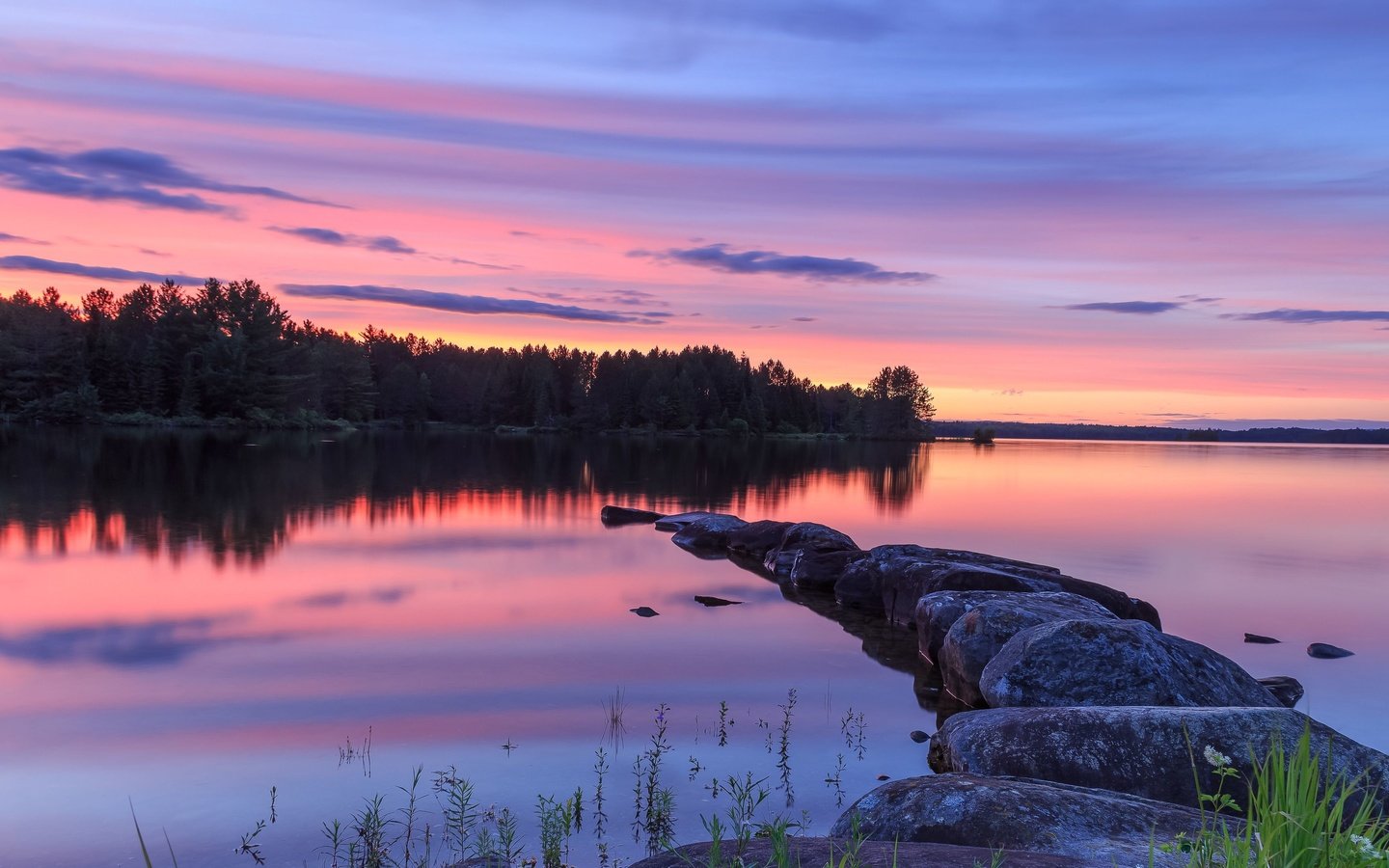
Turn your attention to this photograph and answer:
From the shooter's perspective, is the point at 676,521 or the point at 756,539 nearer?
the point at 756,539

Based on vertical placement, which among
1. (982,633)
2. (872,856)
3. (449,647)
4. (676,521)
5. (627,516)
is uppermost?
(872,856)

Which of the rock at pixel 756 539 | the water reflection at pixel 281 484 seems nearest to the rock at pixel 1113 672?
the rock at pixel 756 539

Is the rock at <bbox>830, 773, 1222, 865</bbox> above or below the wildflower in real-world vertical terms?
below

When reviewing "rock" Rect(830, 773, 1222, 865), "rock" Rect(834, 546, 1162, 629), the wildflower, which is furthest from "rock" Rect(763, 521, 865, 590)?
the wildflower

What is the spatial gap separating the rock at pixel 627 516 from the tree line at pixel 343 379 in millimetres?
79723

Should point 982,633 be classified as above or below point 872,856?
below

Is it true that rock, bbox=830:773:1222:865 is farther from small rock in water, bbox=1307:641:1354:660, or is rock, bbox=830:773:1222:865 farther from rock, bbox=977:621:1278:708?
small rock in water, bbox=1307:641:1354:660

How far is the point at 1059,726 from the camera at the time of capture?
26.9ft

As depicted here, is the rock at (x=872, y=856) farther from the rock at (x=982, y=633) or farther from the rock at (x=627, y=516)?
the rock at (x=627, y=516)

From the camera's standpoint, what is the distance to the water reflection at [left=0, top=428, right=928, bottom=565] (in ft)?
85.2

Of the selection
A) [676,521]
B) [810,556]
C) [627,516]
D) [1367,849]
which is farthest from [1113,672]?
[627,516]

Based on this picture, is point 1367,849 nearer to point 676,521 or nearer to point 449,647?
point 449,647

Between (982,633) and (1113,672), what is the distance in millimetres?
2442

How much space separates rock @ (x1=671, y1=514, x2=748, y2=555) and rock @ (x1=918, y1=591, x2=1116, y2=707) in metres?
14.2
